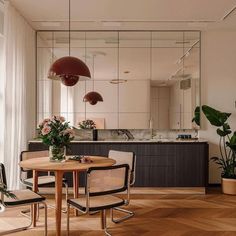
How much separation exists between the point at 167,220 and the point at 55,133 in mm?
1828

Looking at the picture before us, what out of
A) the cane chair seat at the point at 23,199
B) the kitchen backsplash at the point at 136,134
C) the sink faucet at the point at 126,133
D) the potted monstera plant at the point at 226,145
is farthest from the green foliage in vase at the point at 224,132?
the cane chair seat at the point at 23,199

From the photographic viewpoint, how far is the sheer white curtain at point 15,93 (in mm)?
4402

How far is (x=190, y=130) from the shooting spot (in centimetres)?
590

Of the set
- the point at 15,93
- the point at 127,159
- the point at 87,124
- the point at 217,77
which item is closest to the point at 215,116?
the point at 217,77

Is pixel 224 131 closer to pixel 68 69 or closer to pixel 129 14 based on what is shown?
pixel 129 14

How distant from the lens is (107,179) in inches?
119

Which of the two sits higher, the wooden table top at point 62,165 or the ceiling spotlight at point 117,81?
the ceiling spotlight at point 117,81

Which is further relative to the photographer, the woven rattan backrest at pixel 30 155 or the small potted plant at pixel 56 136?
the woven rattan backrest at pixel 30 155

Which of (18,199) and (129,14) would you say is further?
(129,14)

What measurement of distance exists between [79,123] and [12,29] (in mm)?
2113

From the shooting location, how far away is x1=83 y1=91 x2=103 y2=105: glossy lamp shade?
5.72 metres

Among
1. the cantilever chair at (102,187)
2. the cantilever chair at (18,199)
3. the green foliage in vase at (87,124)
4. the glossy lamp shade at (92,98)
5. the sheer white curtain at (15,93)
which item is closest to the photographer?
the cantilever chair at (102,187)

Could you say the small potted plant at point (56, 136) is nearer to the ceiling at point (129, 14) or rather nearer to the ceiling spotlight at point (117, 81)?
the ceiling at point (129, 14)

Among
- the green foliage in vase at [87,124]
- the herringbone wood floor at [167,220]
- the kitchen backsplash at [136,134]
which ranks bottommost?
the herringbone wood floor at [167,220]
